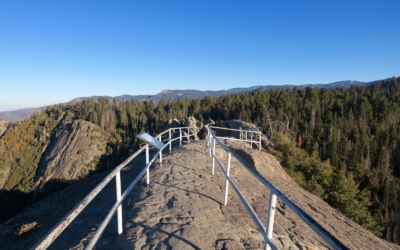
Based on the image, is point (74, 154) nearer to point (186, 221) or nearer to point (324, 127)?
point (186, 221)

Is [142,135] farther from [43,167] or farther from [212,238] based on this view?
[43,167]

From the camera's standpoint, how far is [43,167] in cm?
6706

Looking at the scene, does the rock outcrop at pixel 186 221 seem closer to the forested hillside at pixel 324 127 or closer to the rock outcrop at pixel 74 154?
the forested hillside at pixel 324 127

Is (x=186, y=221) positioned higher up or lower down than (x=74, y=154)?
higher up

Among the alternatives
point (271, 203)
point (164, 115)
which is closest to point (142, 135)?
point (271, 203)

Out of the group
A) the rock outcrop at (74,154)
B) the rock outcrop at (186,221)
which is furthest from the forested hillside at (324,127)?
the rock outcrop at (186,221)

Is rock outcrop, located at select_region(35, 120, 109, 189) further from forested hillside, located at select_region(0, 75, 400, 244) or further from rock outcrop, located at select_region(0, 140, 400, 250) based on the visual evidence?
rock outcrop, located at select_region(0, 140, 400, 250)

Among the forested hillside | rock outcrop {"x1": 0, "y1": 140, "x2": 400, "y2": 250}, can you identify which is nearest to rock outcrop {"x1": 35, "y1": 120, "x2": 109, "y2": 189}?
the forested hillside

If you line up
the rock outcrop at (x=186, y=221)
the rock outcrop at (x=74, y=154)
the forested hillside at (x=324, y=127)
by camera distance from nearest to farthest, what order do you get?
the rock outcrop at (x=186, y=221)
the forested hillside at (x=324, y=127)
the rock outcrop at (x=74, y=154)

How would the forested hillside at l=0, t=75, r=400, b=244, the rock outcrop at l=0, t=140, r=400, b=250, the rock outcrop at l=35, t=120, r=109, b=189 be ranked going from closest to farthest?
1. the rock outcrop at l=0, t=140, r=400, b=250
2. the forested hillside at l=0, t=75, r=400, b=244
3. the rock outcrop at l=35, t=120, r=109, b=189

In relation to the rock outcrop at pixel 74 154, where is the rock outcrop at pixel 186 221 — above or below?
above

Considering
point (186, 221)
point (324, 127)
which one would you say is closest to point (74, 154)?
point (186, 221)

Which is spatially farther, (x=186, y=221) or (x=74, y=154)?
(x=74, y=154)

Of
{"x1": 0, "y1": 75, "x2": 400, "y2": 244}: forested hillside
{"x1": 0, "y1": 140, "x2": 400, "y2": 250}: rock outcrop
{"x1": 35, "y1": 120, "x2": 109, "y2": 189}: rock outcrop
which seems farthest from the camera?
{"x1": 35, "y1": 120, "x2": 109, "y2": 189}: rock outcrop
